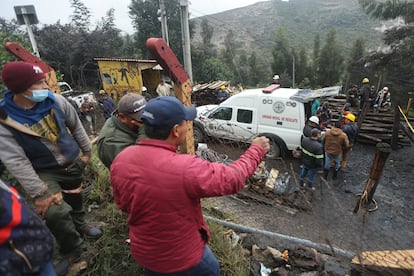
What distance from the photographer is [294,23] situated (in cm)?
5406

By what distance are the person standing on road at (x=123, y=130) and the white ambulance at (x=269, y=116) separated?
18.5 ft

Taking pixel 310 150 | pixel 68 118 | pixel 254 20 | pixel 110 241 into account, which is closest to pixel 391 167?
pixel 310 150

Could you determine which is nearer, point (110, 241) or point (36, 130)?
point (36, 130)

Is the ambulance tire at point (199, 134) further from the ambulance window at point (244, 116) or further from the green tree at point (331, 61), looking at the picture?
the green tree at point (331, 61)

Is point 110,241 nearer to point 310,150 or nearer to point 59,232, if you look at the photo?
point 59,232

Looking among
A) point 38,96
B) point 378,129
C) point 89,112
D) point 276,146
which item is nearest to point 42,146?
point 38,96

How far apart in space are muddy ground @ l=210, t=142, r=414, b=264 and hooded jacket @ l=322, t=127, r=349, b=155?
3.05 feet

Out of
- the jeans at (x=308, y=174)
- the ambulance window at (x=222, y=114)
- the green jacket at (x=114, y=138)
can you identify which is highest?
the green jacket at (x=114, y=138)

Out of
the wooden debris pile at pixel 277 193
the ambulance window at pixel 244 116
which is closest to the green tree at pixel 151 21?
the ambulance window at pixel 244 116

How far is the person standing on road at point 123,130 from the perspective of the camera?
1986 mm

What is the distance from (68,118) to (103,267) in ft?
4.90

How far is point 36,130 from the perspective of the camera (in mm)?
2002

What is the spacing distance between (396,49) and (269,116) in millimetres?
6891

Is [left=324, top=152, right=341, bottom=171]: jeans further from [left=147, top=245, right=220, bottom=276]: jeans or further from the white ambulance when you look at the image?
[left=147, top=245, right=220, bottom=276]: jeans
